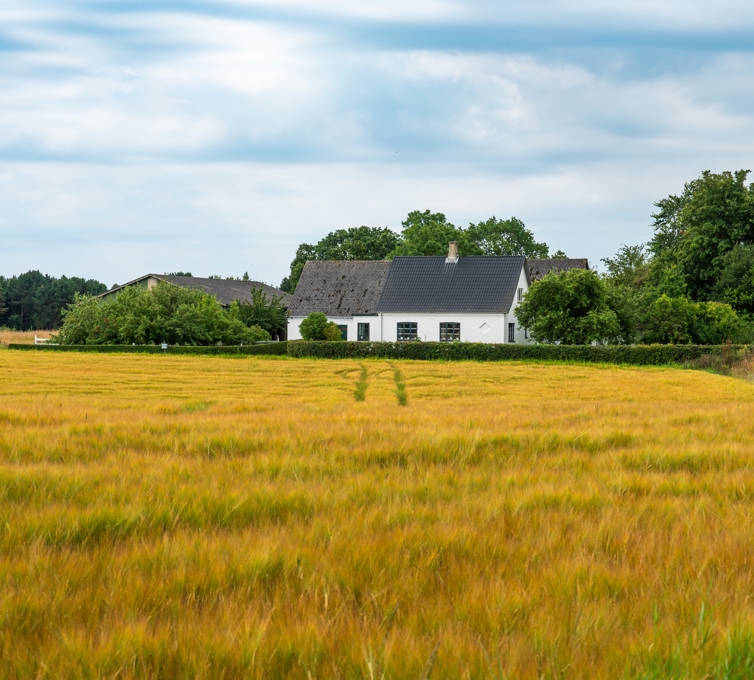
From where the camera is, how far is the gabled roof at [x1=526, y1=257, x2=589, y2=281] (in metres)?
67.9

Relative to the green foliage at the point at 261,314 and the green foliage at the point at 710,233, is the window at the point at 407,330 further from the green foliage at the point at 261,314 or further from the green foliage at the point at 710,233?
the green foliage at the point at 710,233

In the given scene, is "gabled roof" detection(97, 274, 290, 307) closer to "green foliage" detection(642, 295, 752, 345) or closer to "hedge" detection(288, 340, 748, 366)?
"hedge" detection(288, 340, 748, 366)

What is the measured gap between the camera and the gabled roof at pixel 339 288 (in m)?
63.9

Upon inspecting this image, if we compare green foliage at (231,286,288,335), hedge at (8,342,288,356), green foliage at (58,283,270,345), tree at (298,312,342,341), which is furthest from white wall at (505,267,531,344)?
green foliage at (231,286,288,335)

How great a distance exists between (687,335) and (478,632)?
47750mm

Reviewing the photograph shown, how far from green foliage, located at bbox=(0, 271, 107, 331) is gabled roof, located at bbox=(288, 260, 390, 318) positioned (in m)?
62.0

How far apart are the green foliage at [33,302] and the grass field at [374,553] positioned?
116659mm

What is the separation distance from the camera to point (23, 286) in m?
120

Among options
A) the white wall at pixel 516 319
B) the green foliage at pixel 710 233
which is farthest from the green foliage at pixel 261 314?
the green foliage at pixel 710 233

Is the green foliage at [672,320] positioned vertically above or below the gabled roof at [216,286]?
below

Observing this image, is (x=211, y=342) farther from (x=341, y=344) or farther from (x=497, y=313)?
(x=497, y=313)

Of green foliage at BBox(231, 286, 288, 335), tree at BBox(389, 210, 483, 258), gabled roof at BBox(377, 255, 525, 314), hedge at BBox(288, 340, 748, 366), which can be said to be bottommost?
hedge at BBox(288, 340, 748, 366)

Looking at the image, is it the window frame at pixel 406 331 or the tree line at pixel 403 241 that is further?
the tree line at pixel 403 241

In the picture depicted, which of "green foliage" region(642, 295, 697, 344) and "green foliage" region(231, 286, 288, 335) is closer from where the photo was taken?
"green foliage" region(642, 295, 697, 344)
